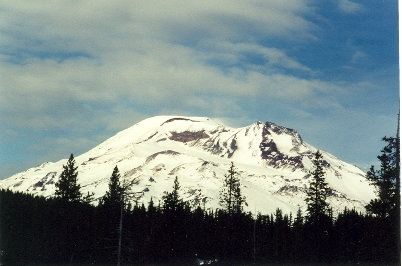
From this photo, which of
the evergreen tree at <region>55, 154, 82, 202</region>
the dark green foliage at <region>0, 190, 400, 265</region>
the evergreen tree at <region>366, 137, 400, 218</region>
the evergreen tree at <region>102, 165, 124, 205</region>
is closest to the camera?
the evergreen tree at <region>366, 137, 400, 218</region>

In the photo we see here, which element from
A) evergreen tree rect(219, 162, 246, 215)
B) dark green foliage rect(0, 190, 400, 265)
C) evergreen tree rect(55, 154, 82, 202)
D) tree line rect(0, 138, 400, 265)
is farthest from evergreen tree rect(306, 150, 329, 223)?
evergreen tree rect(55, 154, 82, 202)

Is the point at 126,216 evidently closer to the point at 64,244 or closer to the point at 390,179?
the point at 64,244

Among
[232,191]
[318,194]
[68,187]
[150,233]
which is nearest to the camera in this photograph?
[318,194]

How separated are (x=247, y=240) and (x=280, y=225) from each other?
50.7 feet

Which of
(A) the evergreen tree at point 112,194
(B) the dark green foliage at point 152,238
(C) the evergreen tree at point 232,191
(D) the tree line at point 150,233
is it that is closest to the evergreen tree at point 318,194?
(D) the tree line at point 150,233

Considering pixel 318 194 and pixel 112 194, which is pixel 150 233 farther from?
pixel 318 194

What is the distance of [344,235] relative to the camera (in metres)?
82.1

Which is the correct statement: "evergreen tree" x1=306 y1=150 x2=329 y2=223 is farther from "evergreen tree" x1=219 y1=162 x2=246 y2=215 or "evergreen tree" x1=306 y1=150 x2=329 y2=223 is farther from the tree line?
"evergreen tree" x1=219 y1=162 x2=246 y2=215

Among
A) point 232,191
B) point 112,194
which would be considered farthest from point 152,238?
point 232,191

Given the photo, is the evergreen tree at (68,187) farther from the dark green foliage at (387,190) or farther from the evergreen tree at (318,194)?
the dark green foliage at (387,190)

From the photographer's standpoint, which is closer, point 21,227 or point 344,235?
point 21,227

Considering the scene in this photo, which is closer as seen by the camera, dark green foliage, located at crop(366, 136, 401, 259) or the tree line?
dark green foliage, located at crop(366, 136, 401, 259)

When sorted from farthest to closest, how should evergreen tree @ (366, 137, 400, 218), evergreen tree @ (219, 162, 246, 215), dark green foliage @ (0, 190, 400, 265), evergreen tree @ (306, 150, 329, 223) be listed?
evergreen tree @ (219, 162, 246, 215), evergreen tree @ (306, 150, 329, 223), dark green foliage @ (0, 190, 400, 265), evergreen tree @ (366, 137, 400, 218)

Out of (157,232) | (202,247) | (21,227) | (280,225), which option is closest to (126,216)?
(157,232)
